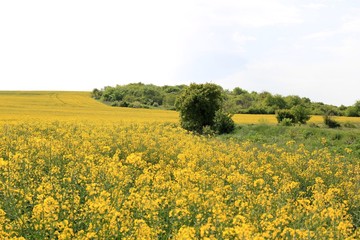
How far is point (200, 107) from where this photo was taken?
33.9 meters

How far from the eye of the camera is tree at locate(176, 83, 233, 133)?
3381 centimetres

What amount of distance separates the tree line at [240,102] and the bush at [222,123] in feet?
28.5

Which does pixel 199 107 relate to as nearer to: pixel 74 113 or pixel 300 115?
pixel 300 115

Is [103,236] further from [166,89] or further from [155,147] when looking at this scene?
[166,89]

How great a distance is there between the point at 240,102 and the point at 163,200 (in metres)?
65.8

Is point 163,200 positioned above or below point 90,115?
below

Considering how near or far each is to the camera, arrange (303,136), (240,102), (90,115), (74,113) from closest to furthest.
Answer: (303,136)
(90,115)
(74,113)
(240,102)

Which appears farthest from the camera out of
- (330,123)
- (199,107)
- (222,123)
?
(330,123)

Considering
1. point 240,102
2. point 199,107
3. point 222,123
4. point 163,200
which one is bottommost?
point 163,200

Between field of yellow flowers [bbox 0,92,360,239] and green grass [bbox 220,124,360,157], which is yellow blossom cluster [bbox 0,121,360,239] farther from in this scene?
green grass [bbox 220,124,360,157]

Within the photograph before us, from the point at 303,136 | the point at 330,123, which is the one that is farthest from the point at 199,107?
the point at 330,123

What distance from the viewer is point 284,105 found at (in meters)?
61.4

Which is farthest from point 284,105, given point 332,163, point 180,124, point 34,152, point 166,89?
point 34,152

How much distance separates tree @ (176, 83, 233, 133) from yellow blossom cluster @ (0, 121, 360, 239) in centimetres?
1823
